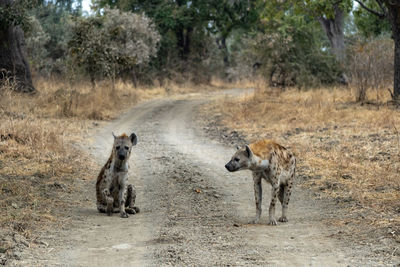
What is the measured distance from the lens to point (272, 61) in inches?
944

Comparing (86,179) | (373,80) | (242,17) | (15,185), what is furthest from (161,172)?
(242,17)

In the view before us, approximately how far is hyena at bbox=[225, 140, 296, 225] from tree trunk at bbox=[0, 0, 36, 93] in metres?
14.2

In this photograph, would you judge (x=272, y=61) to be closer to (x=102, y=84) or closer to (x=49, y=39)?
(x=102, y=84)

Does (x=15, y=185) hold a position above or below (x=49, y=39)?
below

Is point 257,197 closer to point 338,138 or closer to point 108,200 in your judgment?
point 108,200

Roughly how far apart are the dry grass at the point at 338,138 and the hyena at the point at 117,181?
2.74 meters

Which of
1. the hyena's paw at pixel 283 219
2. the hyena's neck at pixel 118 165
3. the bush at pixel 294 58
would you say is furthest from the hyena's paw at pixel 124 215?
the bush at pixel 294 58

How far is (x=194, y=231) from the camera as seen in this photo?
6.10 meters

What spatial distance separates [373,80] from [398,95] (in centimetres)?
219

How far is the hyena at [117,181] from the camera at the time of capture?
22.6ft

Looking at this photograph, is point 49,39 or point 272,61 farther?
point 49,39

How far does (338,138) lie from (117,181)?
6680 millimetres

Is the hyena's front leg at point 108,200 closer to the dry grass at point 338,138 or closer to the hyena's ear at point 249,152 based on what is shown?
the hyena's ear at point 249,152

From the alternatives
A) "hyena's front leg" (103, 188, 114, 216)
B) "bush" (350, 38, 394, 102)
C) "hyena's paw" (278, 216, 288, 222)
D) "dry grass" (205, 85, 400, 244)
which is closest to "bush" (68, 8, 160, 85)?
"dry grass" (205, 85, 400, 244)
